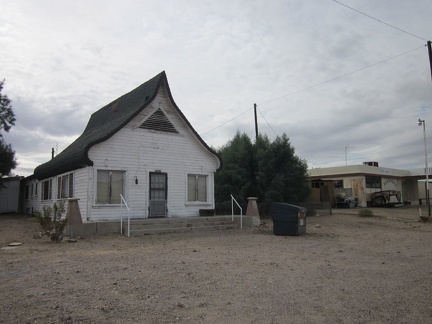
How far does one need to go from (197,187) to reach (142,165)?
3.17 m

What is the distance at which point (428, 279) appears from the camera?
7.40 meters

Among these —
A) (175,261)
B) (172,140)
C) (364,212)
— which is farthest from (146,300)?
(364,212)

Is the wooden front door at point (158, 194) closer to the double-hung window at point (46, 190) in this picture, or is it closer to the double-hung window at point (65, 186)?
the double-hung window at point (65, 186)

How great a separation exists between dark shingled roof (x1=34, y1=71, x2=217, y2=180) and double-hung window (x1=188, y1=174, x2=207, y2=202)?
4.88 feet

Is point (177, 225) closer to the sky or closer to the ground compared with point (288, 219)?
closer to the ground

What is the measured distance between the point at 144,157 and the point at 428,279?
41.1 feet

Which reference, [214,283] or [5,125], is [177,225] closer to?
[214,283]

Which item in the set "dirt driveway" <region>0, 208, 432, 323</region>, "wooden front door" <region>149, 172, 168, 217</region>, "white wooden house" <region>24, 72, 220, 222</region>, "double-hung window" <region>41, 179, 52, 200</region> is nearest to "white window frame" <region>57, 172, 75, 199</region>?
"white wooden house" <region>24, 72, 220, 222</region>

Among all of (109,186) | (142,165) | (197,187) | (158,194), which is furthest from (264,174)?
(109,186)

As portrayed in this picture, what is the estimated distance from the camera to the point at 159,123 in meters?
18.2

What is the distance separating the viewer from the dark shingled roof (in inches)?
637

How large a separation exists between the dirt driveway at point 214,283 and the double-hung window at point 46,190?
9.85 meters

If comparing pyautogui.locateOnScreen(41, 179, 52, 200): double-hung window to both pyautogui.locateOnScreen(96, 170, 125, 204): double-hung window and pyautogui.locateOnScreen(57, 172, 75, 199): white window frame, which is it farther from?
pyautogui.locateOnScreen(96, 170, 125, 204): double-hung window

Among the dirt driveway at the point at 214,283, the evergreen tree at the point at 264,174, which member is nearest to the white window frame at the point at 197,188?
the evergreen tree at the point at 264,174
